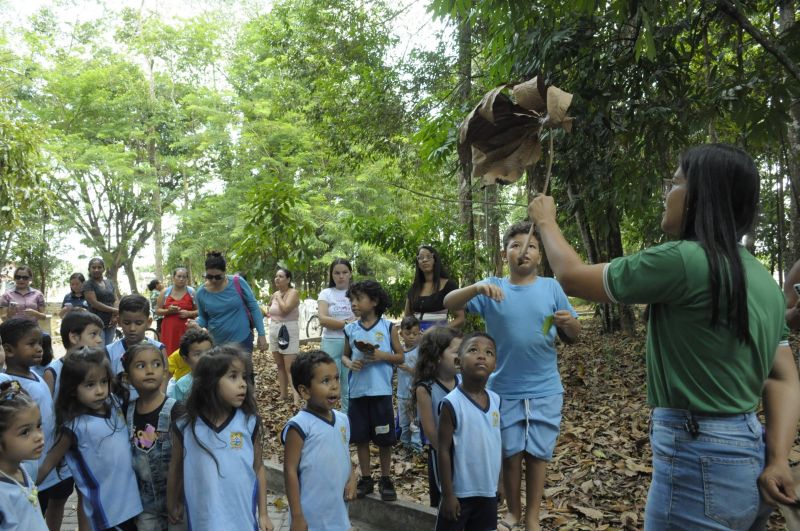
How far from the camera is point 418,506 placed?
4523 millimetres

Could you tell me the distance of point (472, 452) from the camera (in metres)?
3.54

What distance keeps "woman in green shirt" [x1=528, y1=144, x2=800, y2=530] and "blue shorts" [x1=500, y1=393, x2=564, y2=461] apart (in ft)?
5.64

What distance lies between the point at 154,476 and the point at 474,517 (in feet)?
5.68

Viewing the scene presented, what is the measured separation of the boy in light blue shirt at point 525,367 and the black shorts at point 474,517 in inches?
14.8

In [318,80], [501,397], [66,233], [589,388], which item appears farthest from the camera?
[66,233]

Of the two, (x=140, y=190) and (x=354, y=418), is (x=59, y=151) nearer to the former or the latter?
(x=140, y=190)

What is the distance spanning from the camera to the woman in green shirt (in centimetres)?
198

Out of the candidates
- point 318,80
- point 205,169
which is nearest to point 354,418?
point 318,80

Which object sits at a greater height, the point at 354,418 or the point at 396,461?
the point at 354,418

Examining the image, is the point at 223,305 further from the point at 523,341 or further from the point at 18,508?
the point at 18,508

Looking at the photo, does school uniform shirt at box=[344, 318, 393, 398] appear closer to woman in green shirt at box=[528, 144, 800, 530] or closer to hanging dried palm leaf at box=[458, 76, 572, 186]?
hanging dried palm leaf at box=[458, 76, 572, 186]

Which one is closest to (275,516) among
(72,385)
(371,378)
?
(371,378)

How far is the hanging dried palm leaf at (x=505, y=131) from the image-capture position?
2604 mm

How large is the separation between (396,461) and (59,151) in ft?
67.2
